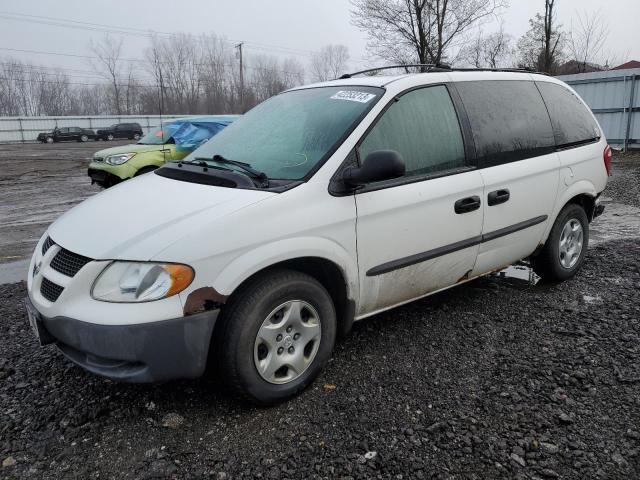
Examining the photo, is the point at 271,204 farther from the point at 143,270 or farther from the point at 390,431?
the point at 390,431

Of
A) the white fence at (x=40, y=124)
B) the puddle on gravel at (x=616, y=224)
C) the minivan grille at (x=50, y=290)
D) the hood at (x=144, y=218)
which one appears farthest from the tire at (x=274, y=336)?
the white fence at (x=40, y=124)

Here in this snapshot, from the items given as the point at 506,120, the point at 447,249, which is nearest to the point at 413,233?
the point at 447,249

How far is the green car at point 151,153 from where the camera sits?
10188 millimetres

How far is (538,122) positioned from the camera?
411 cm

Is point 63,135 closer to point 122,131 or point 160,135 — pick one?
point 122,131

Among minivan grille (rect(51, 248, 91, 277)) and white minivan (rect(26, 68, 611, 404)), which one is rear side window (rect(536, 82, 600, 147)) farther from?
minivan grille (rect(51, 248, 91, 277))

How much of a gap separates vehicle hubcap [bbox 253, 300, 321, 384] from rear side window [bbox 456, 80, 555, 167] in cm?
173

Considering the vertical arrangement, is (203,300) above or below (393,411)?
above

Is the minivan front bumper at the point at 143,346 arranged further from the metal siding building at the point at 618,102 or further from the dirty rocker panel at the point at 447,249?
the metal siding building at the point at 618,102

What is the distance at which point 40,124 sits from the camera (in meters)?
49.4

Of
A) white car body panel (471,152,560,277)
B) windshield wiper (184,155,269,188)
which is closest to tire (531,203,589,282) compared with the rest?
white car body panel (471,152,560,277)

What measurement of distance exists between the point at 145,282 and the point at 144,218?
0.43 metres

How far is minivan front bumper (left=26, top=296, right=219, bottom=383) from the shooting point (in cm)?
237

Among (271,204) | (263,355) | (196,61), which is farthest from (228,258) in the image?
(196,61)
